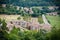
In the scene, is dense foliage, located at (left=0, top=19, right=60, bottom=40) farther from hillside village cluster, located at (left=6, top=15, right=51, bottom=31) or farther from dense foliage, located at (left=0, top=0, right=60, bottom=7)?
dense foliage, located at (left=0, top=0, right=60, bottom=7)

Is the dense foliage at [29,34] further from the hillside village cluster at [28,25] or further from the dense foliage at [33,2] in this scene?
the dense foliage at [33,2]

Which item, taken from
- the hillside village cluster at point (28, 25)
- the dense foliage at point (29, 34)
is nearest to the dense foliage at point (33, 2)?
the hillside village cluster at point (28, 25)

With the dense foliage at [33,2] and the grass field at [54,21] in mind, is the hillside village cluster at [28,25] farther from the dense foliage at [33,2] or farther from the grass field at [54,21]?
the dense foliage at [33,2]

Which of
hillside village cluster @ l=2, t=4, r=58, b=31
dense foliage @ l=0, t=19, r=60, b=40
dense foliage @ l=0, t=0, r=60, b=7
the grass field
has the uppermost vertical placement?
dense foliage @ l=0, t=0, r=60, b=7

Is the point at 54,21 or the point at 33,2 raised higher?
the point at 33,2

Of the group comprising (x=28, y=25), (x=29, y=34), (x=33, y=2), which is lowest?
(x=29, y=34)

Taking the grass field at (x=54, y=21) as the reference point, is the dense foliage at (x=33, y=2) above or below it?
above

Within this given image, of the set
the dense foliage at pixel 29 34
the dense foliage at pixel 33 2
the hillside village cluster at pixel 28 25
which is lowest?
the dense foliage at pixel 29 34

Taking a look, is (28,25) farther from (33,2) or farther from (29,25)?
(33,2)

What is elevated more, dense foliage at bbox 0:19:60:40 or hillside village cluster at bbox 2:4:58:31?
hillside village cluster at bbox 2:4:58:31

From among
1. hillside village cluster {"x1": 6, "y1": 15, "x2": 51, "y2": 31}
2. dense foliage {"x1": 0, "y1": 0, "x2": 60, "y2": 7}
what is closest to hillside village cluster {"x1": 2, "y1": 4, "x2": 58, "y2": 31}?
hillside village cluster {"x1": 6, "y1": 15, "x2": 51, "y2": 31}

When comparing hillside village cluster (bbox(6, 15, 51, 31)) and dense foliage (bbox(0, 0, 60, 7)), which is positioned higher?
dense foliage (bbox(0, 0, 60, 7))

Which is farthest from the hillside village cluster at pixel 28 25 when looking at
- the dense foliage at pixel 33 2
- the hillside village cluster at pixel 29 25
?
the dense foliage at pixel 33 2

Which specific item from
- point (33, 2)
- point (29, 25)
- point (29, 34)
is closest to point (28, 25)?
point (29, 25)
